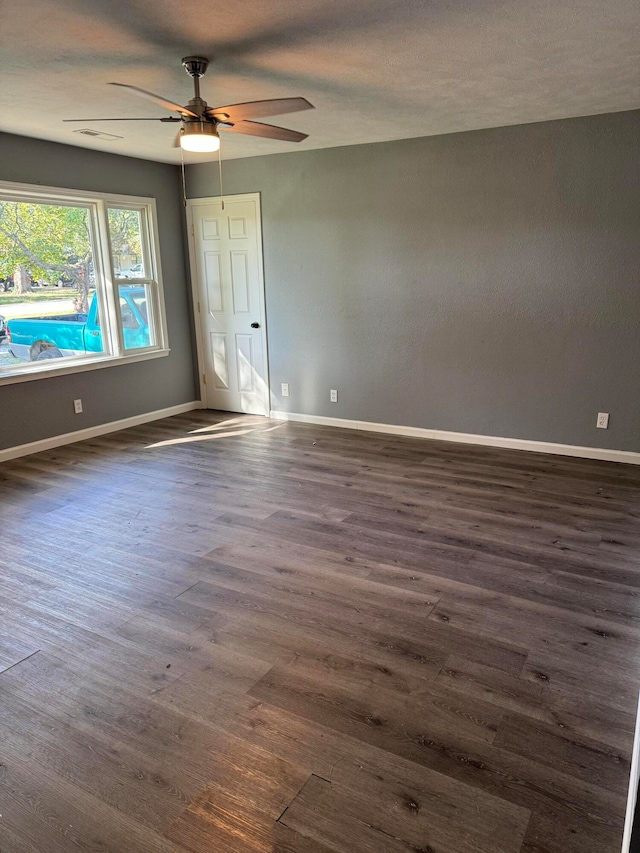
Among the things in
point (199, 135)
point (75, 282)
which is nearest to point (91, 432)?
point (75, 282)

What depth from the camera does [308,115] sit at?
402cm

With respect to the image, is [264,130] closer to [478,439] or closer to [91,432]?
[478,439]

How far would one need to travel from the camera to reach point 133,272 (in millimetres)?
5844

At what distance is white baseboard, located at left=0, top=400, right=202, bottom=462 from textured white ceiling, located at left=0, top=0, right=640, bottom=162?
250cm

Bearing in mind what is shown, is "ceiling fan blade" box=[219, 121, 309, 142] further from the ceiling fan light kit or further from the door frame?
the door frame

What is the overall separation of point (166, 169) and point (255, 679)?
5.42m

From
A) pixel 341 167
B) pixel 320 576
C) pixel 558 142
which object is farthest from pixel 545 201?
pixel 320 576

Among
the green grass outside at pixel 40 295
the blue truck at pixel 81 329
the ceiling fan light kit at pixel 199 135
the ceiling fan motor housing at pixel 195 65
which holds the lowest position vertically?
the blue truck at pixel 81 329

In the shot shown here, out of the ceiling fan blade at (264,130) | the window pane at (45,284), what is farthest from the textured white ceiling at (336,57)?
the window pane at (45,284)

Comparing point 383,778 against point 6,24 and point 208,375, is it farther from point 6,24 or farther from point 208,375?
point 208,375

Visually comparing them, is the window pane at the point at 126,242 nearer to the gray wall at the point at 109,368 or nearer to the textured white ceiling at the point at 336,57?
the gray wall at the point at 109,368

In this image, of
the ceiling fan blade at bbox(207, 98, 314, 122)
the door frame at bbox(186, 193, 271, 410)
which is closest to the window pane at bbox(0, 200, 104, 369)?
the door frame at bbox(186, 193, 271, 410)

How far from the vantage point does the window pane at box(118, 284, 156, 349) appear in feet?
19.0

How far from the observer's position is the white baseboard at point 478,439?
460cm
